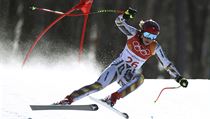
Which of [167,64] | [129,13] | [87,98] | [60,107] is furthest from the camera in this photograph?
[87,98]

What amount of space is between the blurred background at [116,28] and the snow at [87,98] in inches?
796

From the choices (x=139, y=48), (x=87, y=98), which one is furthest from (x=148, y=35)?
(x=87, y=98)

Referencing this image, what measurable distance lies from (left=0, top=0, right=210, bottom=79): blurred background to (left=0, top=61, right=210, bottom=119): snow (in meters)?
20.2

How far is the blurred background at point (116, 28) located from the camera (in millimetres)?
34188

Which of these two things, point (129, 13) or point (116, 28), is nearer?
point (129, 13)

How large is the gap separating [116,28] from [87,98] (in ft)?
78.6

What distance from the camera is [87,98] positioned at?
10.9m

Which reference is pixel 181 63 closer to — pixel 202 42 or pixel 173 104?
pixel 202 42

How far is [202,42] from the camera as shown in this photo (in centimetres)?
3622

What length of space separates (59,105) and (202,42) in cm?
2801

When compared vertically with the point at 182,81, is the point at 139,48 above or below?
A: above

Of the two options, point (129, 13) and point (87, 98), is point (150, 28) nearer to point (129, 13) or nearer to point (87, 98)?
point (129, 13)

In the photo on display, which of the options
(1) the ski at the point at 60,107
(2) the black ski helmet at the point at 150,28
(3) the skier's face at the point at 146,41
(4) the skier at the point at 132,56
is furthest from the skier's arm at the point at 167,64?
(1) the ski at the point at 60,107

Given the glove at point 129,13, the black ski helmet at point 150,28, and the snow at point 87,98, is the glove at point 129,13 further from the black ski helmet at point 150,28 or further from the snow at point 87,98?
the snow at point 87,98
